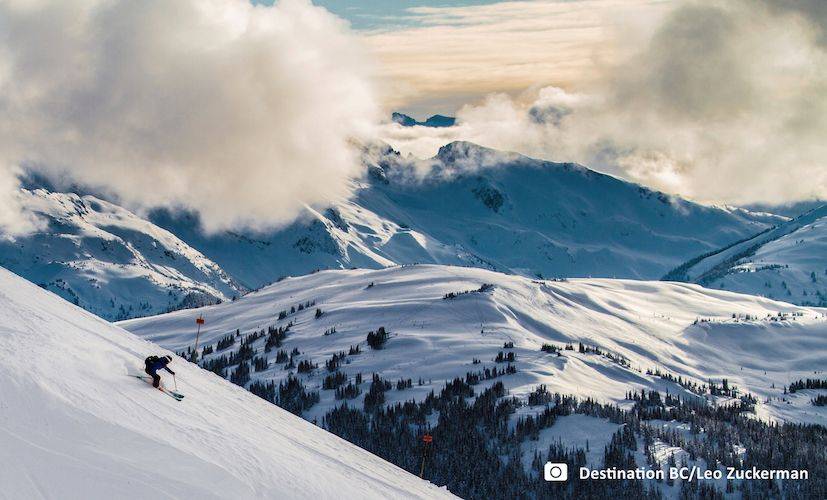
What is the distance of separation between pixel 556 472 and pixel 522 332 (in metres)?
53.2

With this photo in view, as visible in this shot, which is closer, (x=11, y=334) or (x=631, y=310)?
(x=11, y=334)

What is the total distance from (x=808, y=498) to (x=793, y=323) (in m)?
107

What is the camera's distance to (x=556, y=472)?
54.3 m

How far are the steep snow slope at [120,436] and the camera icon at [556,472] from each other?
33.8 metres

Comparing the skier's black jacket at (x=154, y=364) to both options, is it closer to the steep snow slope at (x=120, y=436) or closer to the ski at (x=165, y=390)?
the ski at (x=165, y=390)

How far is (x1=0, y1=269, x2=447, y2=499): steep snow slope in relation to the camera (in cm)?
1346

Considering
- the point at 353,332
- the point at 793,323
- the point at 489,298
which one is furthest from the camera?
the point at 793,323

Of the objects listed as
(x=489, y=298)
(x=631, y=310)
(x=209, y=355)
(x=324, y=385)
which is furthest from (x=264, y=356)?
(x=631, y=310)

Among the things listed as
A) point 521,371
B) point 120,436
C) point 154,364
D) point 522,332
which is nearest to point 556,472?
point 521,371

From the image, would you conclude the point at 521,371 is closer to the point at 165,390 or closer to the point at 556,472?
the point at 556,472

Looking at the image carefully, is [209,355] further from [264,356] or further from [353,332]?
[353,332]

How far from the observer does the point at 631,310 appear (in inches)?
5920

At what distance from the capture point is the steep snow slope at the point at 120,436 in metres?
13.5

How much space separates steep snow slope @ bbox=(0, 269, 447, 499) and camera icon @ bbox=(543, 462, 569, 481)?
33.8 meters
